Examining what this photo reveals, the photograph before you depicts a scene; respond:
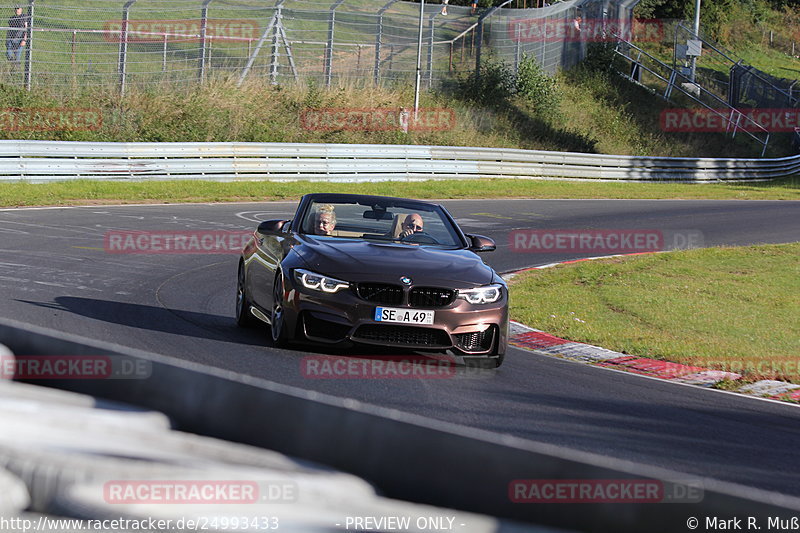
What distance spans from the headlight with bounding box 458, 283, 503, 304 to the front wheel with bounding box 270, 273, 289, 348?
4.80 feet

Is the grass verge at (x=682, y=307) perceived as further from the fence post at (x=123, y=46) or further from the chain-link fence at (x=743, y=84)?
the chain-link fence at (x=743, y=84)

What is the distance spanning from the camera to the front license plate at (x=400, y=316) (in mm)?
8594

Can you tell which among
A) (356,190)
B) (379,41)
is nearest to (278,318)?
(356,190)

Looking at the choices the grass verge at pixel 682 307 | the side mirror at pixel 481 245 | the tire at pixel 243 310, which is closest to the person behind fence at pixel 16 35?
the grass verge at pixel 682 307

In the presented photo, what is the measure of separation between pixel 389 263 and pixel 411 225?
4.56 ft

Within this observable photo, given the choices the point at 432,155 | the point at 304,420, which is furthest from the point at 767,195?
the point at 304,420

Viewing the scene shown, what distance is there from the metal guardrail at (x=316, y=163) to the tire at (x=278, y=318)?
17194mm

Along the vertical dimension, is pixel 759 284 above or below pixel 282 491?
below

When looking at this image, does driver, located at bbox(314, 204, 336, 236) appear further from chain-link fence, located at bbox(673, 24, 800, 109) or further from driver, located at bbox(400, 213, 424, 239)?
chain-link fence, located at bbox(673, 24, 800, 109)

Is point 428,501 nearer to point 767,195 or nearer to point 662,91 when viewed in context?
point 767,195

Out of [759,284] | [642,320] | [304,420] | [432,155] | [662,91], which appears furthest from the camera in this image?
[662,91]

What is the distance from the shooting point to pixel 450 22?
4209cm

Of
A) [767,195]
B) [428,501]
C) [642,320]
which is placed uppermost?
[428,501]

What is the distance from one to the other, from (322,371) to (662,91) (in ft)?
161
